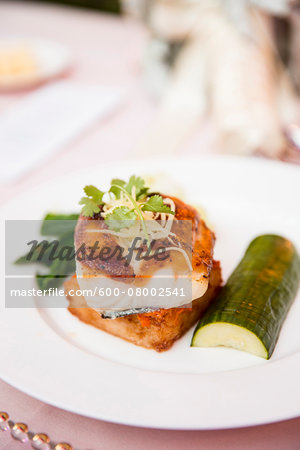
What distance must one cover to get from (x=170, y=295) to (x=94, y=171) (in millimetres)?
871

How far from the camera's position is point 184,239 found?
134 centimetres

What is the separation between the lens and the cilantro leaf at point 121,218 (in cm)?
133

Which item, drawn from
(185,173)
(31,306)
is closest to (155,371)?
(31,306)

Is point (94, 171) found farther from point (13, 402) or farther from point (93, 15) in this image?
point (93, 15)

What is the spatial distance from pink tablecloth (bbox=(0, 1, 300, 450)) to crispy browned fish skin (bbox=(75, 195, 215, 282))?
14.0 inches

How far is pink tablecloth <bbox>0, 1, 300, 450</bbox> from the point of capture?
105 centimetres

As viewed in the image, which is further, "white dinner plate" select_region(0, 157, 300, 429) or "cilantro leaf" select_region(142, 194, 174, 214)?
"cilantro leaf" select_region(142, 194, 174, 214)

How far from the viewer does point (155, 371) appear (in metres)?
1.16

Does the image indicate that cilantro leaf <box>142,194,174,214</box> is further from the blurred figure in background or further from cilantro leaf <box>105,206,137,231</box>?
the blurred figure in background

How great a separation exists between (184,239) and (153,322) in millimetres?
243

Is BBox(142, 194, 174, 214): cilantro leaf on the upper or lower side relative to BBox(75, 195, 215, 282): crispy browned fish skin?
upper

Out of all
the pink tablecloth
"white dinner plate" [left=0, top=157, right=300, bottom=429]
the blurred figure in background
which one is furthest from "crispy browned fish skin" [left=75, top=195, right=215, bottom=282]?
the blurred figure in background

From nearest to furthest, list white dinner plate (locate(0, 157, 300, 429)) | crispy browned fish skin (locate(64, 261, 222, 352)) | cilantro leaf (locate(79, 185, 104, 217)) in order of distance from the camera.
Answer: white dinner plate (locate(0, 157, 300, 429)), crispy browned fish skin (locate(64, 261, 222, 352)), cilantro leaf (locate(79, 185, 104, 217))

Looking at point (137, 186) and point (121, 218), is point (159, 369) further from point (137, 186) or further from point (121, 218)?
point (137, 186)
